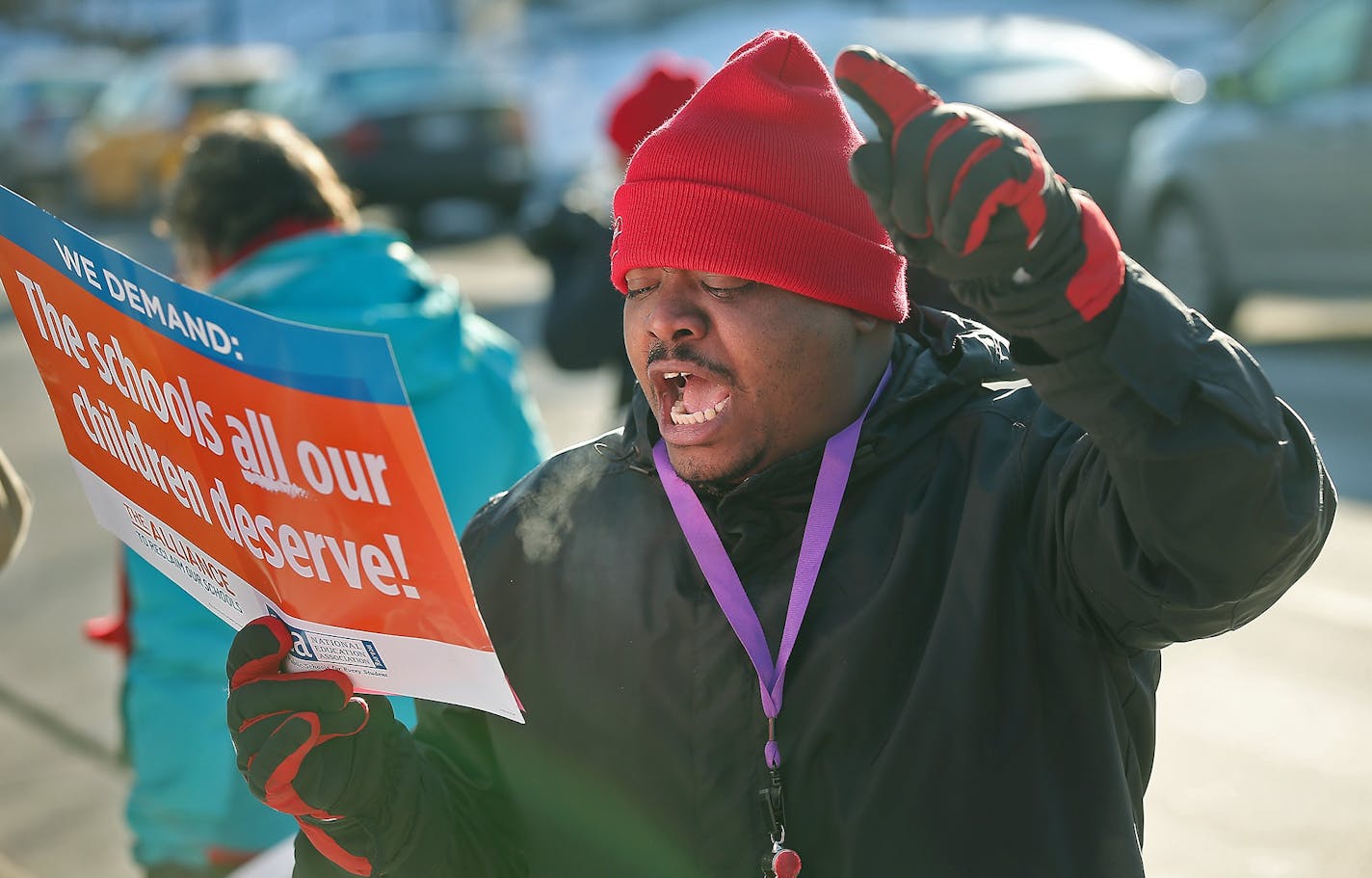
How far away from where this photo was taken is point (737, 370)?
6.63 feet

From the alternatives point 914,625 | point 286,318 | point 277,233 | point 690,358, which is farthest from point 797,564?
point 277,233

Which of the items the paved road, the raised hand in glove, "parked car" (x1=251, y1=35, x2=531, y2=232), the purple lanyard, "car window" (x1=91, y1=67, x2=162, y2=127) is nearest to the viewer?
the raised hand in glove

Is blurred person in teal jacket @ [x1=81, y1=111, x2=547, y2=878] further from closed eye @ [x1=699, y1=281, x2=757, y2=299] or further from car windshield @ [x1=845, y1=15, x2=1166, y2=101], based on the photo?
car windshield @ [x1=845, y1=15, x2=1166, y2=101]

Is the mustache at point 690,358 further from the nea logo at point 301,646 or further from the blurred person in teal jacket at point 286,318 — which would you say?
the blurred person in teal jacket at point 286,318

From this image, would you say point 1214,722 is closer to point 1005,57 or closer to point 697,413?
point 697,413

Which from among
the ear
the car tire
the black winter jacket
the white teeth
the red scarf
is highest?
the red scarf

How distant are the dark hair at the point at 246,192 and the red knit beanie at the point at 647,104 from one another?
1.14 m

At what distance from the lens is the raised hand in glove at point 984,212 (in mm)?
1455

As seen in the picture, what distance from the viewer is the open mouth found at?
2020 millimetres

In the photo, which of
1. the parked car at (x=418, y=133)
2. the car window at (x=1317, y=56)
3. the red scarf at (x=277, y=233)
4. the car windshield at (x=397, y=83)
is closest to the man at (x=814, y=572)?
the red scarf at (x=277, y=233)

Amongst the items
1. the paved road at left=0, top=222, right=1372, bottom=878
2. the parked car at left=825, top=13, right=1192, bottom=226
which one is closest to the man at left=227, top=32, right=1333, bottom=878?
the paved road at left=0, top=222, right=1372, bottom=878

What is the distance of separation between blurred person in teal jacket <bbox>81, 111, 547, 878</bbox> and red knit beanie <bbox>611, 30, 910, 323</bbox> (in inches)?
48.2

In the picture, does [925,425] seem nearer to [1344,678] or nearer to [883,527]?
[883,527]

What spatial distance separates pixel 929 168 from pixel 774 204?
2.01ft
